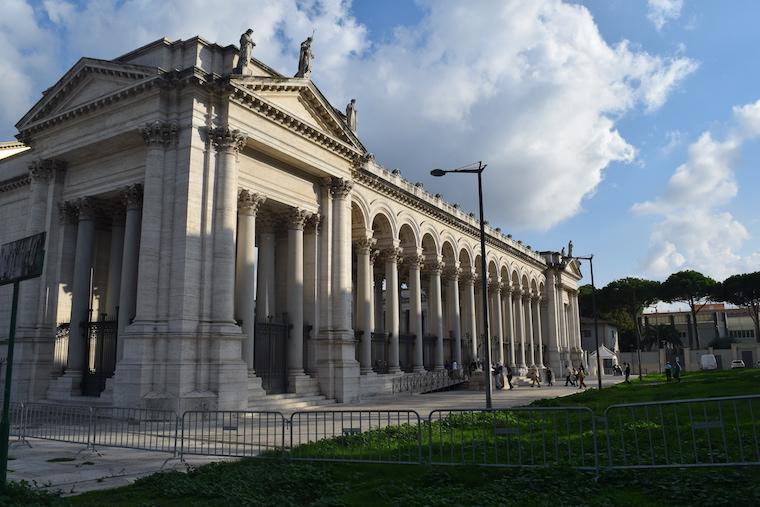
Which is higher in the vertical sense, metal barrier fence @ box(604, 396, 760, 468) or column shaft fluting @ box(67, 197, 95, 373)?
column shaft fluting @ box(67, 197, 95, 373)

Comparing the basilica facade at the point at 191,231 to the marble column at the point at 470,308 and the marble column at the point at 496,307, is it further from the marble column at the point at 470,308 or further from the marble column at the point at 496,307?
the marble column at the point at 496,307

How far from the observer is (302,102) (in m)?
26.9

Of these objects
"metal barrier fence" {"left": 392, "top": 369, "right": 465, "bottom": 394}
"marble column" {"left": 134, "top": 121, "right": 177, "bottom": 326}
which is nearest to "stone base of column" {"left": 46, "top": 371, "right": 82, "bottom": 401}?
"marble column" {"left": 134, "top": 121, "right": 177, "bottom": 326}

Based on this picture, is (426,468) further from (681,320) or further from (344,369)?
(681,320)

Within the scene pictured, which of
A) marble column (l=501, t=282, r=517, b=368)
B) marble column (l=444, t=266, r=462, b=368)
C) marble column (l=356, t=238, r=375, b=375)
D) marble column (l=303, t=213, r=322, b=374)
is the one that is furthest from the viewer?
marble column (l=501, t=282, r=517, b=368)

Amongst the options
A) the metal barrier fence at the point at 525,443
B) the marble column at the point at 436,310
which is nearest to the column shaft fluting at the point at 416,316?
the marble column at the point at 436,310

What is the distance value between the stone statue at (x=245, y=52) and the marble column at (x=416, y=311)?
18.8m

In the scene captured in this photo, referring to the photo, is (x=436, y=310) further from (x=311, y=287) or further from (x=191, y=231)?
(x=191, y=231)

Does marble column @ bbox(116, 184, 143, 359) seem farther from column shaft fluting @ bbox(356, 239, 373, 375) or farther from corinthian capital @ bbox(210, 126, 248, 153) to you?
column shaft fluting @ bbox(356, 239, 373, 375)

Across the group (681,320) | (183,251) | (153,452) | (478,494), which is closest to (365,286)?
(183,251)

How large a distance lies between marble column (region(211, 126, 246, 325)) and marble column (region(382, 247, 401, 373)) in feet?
47.9

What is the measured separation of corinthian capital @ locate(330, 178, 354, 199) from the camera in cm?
2919

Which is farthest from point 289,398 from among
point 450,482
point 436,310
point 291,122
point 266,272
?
point 436,310

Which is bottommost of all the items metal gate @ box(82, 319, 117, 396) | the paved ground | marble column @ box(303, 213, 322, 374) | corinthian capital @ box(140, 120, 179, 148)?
the paved ground
